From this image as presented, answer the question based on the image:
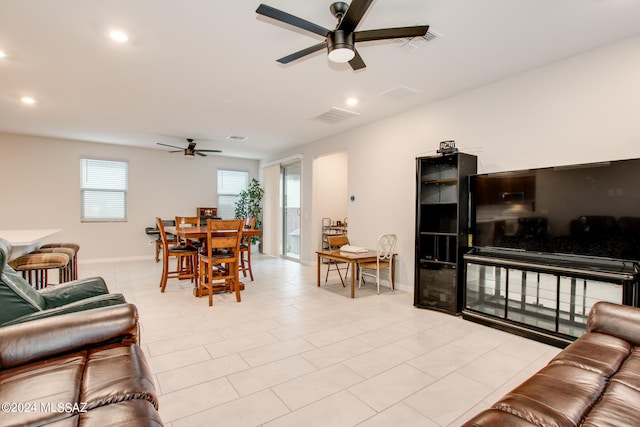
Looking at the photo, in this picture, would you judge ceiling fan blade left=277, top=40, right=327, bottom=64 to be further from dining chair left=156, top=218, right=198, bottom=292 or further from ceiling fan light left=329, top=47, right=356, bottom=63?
dining chair left=156, top=218, right=198, bottom=292

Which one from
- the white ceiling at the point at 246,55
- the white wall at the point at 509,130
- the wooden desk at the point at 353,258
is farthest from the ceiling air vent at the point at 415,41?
the wooden desk at the point at 353,258

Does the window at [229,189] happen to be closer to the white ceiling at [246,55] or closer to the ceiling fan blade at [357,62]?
the white ceiling at [246,55]

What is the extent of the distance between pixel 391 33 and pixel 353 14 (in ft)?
1.08

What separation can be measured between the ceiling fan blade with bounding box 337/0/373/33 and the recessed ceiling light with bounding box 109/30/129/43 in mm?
1945

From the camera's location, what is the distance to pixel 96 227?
7109mm

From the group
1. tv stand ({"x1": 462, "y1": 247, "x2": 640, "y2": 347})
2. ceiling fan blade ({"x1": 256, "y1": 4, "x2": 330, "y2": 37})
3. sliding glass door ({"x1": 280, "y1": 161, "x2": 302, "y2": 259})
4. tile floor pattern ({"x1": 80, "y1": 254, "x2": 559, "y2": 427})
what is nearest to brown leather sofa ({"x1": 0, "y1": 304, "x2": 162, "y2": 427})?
tile floor pattern ({"x1": 80, "y1": 254, "x2": 559, "y2": 427})

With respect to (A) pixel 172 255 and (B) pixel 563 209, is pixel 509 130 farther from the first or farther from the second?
(A) pixel 172 255

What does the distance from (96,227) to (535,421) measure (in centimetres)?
835

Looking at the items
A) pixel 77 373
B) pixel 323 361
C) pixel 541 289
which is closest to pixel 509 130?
pixel 541 289

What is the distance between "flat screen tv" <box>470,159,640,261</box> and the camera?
256 centimetres

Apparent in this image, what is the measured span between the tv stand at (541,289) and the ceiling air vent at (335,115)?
106 inches

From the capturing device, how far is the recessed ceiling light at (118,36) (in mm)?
2696

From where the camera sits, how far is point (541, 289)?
9.91 feet

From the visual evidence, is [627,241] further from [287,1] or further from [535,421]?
[287,1]
